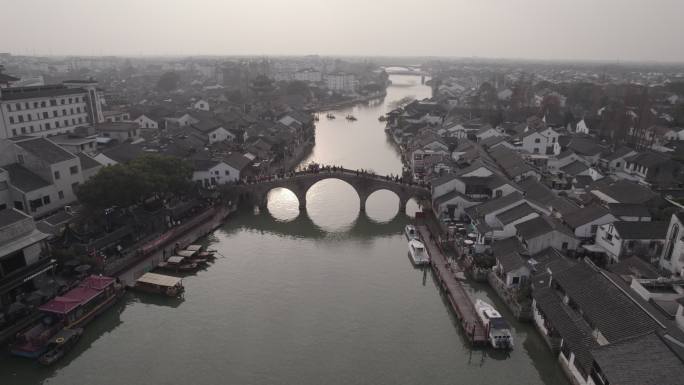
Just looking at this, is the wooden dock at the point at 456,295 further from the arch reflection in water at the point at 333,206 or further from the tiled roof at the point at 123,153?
the tiled roof at the point at 123,153

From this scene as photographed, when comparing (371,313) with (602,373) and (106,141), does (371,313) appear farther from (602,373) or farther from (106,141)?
(106,141)

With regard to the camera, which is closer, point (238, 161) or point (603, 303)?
point (603, 303)

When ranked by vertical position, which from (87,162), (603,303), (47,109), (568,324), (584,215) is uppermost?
(47,109)

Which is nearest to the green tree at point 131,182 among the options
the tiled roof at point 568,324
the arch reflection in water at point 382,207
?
the arch reflection in water at point 382,207

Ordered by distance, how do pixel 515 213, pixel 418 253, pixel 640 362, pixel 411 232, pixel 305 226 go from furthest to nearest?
pixel 305 226 < pixel 411 232 < pixel 418 253 < pixel 515 213 < pixel 640 362

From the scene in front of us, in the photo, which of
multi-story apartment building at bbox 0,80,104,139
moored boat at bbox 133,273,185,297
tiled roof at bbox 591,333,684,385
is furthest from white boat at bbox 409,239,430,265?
multi-story apartment building at bbox 0,80,104,139

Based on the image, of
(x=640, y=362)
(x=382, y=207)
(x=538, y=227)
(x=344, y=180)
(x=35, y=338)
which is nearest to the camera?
(x=640, y=362)

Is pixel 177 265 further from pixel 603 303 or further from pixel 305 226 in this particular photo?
pixel 603 303

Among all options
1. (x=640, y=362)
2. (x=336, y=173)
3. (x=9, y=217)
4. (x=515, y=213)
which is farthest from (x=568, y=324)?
(x=9, y=217)
